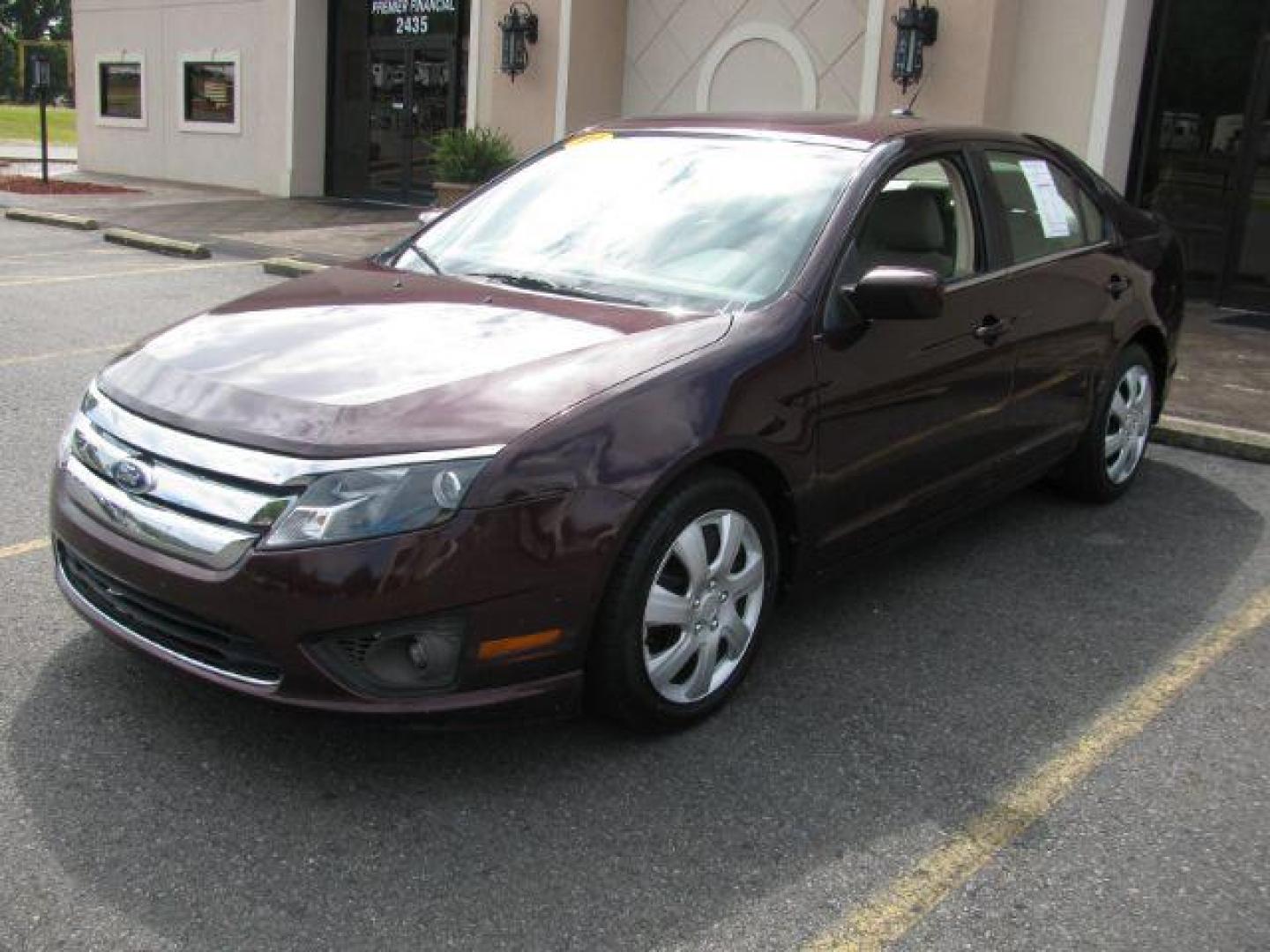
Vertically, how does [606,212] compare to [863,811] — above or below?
above

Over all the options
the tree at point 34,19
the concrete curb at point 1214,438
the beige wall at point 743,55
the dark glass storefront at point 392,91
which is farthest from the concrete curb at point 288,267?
the tree at point 34,19

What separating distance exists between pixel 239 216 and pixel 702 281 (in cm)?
1396

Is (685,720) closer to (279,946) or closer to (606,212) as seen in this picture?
(279,946)

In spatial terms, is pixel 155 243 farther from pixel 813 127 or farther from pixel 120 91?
pixel 120 91

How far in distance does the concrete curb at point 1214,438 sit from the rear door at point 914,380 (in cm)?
249

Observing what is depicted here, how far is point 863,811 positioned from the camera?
3145 mm

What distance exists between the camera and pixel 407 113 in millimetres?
19000

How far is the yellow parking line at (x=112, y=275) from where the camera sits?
10.9 m

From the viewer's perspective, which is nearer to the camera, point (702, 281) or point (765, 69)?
point (702, 281)

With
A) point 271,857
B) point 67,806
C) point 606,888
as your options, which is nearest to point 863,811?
point 606,888

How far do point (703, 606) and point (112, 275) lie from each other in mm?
9574

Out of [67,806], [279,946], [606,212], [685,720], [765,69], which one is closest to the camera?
[279,946]

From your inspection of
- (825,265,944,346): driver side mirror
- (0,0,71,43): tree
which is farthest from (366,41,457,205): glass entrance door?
(0,0,71,43): tree

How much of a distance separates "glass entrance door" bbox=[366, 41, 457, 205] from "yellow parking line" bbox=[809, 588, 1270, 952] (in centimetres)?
1594
